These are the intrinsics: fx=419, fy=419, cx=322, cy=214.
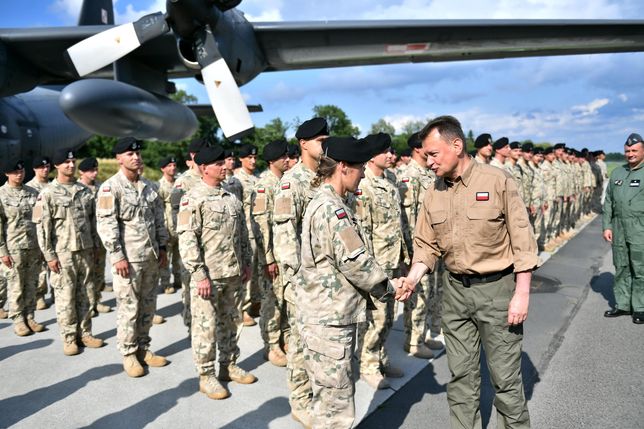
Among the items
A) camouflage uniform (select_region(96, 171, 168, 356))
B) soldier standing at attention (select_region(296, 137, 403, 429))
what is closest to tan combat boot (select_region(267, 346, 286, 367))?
camouflage uniform (select_region(96, 171, 168, 356))

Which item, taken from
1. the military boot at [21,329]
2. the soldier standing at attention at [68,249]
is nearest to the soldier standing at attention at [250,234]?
the soldier standing at attention at [68,249]

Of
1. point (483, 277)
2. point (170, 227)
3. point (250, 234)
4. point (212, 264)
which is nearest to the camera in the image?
point (483, 277)

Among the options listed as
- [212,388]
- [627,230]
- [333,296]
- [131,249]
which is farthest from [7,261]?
[627,230]

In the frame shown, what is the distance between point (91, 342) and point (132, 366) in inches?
39.8

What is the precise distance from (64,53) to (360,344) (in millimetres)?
7112

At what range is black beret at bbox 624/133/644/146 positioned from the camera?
509cm

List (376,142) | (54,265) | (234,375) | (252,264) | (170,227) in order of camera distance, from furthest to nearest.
Answer: (170,227), (252,264), (54,265), (234,375), (376,142)

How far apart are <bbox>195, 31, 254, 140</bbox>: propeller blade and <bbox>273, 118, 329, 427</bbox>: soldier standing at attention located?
2814mm

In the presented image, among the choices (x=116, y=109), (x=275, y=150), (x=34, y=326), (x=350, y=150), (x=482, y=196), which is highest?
(x=116, y=109)

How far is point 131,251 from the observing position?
4.03 metres

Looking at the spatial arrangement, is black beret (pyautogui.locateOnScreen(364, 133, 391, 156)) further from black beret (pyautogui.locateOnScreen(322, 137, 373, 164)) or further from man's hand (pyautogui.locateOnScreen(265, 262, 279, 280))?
man's hand (pyautogui.locateOnScreen(265, 262, 279, 280))

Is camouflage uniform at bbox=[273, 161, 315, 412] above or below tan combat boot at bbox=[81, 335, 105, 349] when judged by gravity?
above

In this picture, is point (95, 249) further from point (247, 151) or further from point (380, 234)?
point (380, 234)

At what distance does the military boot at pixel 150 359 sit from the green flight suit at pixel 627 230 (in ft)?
17.9
